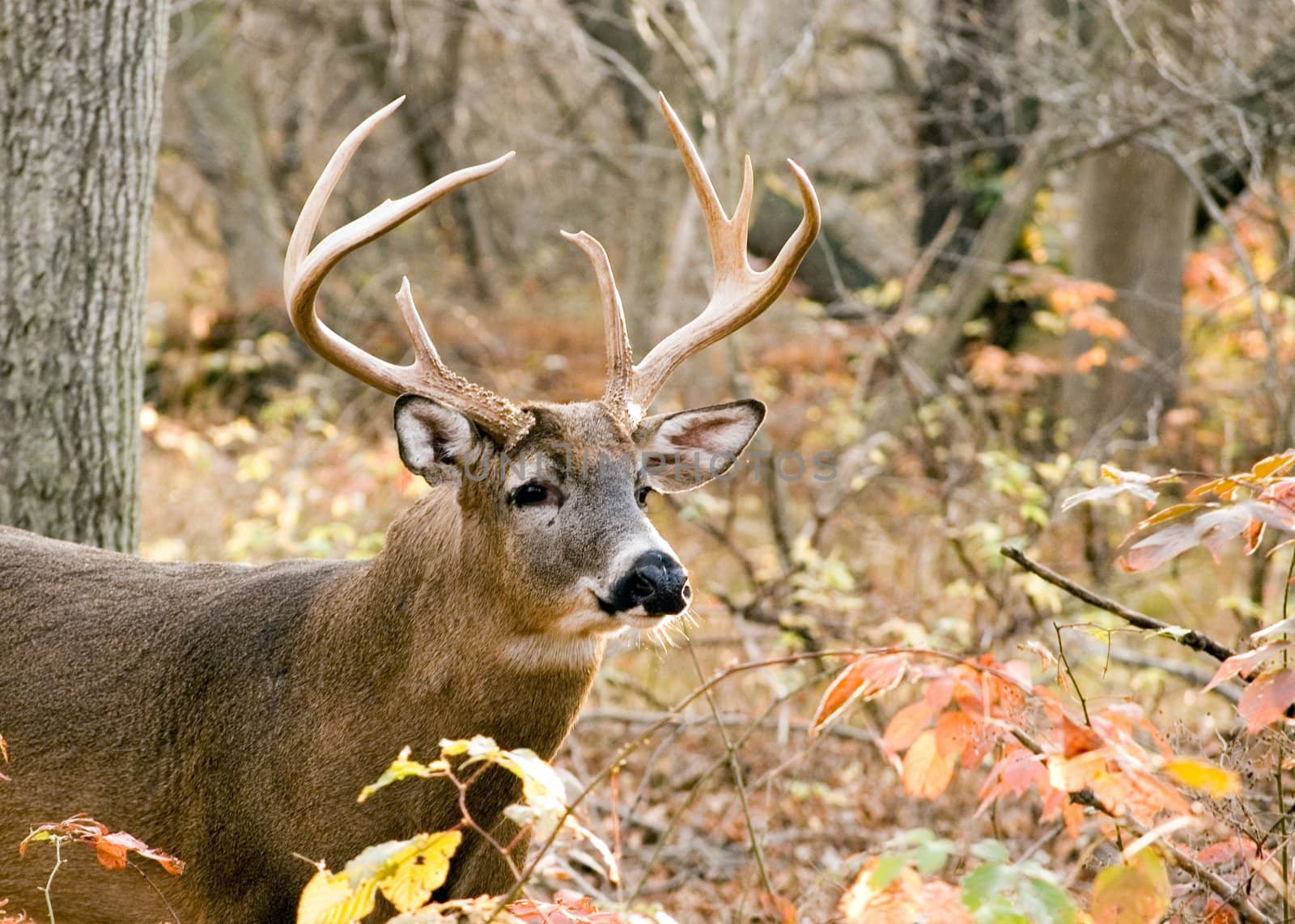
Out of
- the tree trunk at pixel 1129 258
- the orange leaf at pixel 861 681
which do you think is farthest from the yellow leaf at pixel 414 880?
the tree trunk at pixel 1129 258

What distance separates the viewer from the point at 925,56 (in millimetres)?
14391

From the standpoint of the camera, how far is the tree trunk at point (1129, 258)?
11.5 meters

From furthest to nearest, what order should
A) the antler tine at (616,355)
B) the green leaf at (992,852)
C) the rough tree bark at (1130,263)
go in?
the rough tree bark at (1130,263), the antler tine at (616,355), the green leaf at (992,852)

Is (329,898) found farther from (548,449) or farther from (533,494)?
(548,449)

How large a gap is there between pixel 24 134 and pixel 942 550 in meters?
6.38

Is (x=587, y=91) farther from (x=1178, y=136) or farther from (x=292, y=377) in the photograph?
(x=1178, y=136)

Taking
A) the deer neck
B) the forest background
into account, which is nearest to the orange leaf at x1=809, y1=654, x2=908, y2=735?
the forest background

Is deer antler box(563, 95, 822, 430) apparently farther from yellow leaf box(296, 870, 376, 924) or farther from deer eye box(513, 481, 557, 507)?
yellow leaf box(296, 870, 376, 924)

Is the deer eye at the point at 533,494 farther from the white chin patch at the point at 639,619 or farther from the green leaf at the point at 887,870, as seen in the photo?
the green leaf at the point at 887,870

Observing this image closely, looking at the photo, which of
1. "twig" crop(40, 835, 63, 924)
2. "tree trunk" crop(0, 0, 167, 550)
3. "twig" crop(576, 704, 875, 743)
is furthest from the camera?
"twig" crop(576, 704, 875, 743)

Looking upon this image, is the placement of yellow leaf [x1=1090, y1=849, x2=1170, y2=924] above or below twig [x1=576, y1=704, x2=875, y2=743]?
above

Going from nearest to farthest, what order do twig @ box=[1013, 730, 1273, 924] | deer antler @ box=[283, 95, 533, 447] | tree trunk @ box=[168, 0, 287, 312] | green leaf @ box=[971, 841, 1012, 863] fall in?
green leaf @ box=[971, 841, 1012, 863] → twig @ box=[1013, 730, 1273, 924] → deer antler @ box=[283, 95, 533, 447] → tree trunk @ box=[168, 0, 287, 312]

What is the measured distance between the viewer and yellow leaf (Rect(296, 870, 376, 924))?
254 centimetres

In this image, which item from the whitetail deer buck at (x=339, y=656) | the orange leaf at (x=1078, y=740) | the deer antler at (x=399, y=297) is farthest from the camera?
the deer antler at (x=399, y=297)
